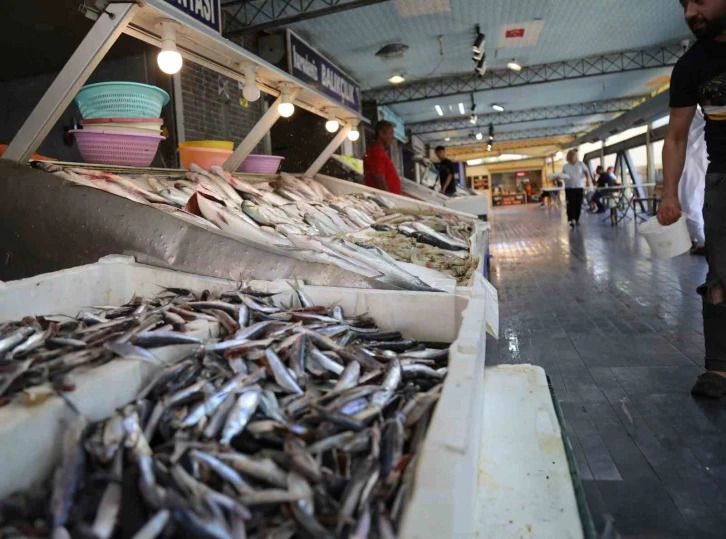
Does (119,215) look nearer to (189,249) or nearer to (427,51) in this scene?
(189,249)

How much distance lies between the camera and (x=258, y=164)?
20.6ft

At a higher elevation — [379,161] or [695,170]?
[379,161]

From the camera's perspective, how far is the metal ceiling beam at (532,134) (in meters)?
33.7

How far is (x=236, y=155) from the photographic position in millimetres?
5477

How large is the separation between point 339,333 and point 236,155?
12.4 feet

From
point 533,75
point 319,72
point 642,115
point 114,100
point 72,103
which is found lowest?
point 114,100

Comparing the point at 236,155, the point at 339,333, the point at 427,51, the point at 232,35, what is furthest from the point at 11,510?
the point at 427,51

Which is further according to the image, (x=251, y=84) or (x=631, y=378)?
(x=251, y=84)

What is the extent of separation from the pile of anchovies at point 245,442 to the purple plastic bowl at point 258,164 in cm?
428

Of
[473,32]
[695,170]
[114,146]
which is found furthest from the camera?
[473,32]

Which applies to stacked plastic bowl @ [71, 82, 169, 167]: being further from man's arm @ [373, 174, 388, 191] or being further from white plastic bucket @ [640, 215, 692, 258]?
man's arm @ [373, 174, 388, 191]

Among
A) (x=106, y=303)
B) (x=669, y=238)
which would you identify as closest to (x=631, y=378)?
(x=669, y=238)

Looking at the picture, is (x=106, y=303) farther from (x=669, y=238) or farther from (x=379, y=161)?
(x=379, y=161)

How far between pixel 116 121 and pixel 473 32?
11.2 m
